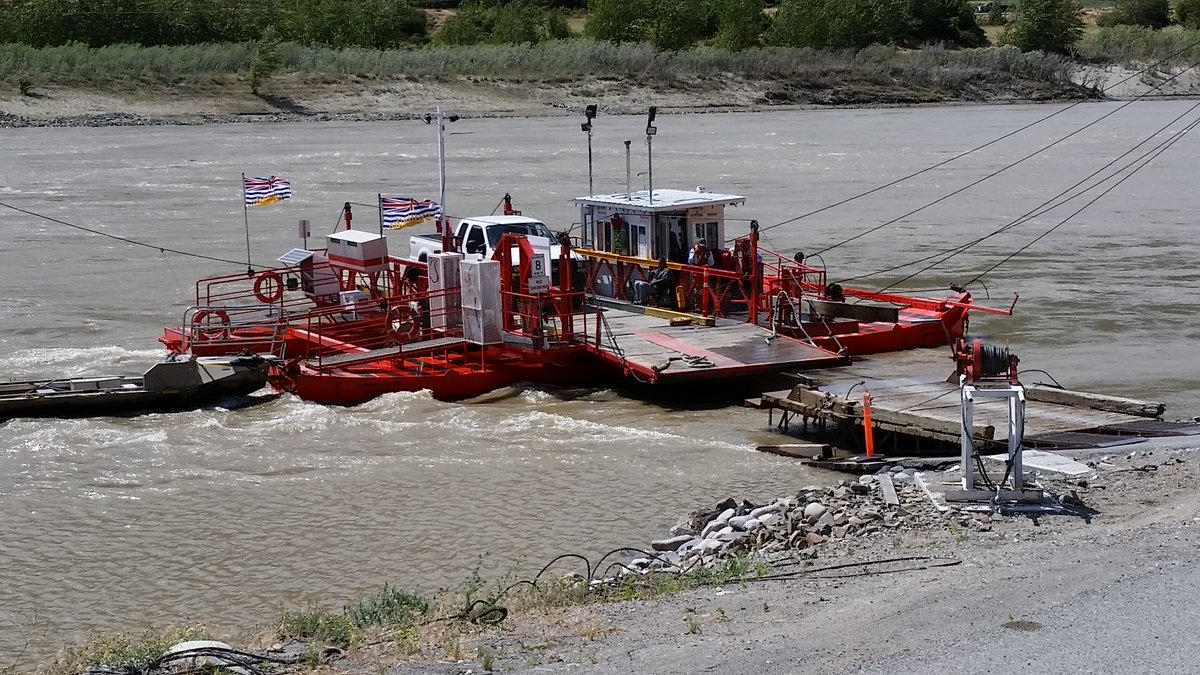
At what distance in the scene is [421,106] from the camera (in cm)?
8856

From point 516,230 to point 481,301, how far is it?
3.78 m

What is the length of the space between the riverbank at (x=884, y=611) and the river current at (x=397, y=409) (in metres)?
3.25

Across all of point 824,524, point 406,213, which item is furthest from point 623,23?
point 824,524

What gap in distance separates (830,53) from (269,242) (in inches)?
3039

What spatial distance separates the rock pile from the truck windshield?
11.1m

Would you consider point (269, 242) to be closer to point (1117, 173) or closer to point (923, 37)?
point (1117, 173)

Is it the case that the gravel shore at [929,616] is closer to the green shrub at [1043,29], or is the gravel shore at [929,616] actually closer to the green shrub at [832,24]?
the green shrub at [832,24]

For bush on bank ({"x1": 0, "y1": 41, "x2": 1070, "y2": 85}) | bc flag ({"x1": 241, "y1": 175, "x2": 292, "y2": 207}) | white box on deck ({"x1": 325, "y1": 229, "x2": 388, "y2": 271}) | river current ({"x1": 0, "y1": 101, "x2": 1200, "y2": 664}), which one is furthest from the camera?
bush on bank ({"x1": 0, "y1": 41, "x2": 1070, "y2": 85})

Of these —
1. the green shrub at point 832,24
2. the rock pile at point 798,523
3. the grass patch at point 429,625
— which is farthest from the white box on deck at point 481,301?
the green shrub at point 832,24

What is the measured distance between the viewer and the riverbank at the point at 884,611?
32.9ft

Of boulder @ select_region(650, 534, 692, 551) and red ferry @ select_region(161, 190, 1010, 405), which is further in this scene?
red ferry @ select_region(161, 190, 1010, 405)

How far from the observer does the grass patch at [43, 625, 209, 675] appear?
35.7 feet

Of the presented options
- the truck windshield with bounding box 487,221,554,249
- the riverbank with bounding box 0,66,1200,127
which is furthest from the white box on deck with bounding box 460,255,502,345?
the riverbank with bounding box 0,66,1200,127

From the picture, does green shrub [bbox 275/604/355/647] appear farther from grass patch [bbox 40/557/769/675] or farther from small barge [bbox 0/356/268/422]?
small barge [bbox 0/356/268/422]
